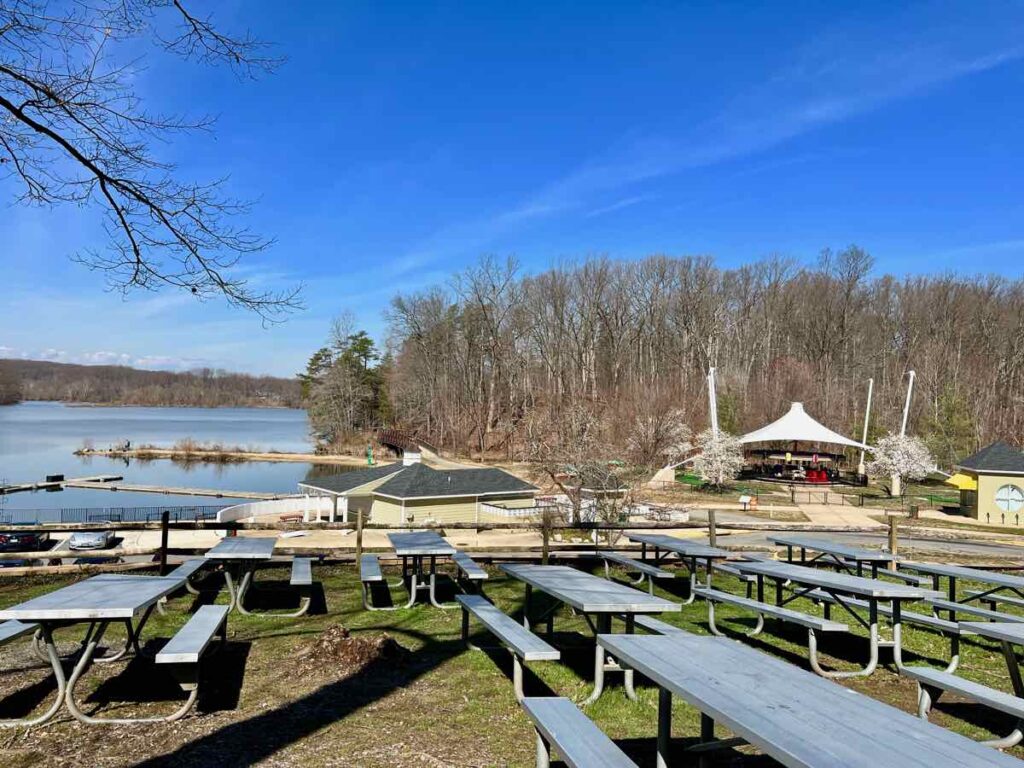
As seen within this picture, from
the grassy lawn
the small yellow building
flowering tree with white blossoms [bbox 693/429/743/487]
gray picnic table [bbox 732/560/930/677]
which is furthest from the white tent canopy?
gray picnic table [bbox 732/560/930/677]

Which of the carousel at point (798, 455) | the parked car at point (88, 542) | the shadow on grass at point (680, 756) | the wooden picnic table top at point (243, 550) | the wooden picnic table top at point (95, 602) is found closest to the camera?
the shadow on grass at point (680, 756)

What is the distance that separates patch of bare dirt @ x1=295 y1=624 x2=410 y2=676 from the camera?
5.37 metres

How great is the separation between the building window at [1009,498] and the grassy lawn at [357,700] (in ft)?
66.7

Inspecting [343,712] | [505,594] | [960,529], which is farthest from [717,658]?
[960,529]

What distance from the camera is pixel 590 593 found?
5219 millimetres

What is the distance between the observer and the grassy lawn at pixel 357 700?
3988 mm

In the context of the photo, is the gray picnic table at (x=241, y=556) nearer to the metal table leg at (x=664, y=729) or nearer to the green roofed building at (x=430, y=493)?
the metal table leg at (x=664, y=729)

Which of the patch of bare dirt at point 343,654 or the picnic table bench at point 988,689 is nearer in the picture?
the picnic table bench at point 988,689

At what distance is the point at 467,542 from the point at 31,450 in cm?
6710

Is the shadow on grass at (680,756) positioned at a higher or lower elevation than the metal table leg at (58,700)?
lower

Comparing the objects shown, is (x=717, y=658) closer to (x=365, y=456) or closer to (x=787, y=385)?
(x=787, y=385)

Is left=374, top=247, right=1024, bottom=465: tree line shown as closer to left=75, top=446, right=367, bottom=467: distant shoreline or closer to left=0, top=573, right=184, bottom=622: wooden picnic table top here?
left=75, top=446, right=367, bottom=467: distant shoreline

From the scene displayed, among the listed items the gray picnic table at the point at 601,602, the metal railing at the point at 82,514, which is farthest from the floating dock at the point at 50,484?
the gray picnic table at the point at 601,602

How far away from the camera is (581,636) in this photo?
6.71 meters
